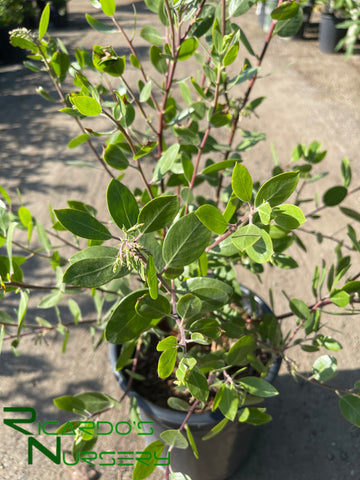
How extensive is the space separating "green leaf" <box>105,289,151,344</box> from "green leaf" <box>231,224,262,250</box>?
0.15m

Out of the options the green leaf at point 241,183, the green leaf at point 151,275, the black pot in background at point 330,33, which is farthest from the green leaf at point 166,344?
the black pot in background at point 330,33

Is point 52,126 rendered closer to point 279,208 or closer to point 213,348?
point 213,348

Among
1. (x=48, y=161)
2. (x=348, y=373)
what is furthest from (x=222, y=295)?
(x=48, y=161)

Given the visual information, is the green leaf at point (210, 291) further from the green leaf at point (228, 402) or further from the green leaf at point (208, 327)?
the green leaf at point (228, 402)

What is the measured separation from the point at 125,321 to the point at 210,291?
0.13 metres

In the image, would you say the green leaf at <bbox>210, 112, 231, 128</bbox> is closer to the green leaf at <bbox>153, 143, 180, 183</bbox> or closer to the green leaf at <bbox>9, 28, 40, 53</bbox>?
the green leaf at <bbox>153, 143, 180, 183</bbox>

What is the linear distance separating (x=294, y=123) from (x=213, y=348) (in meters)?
2.62

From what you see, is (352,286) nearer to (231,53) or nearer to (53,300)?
(231,53)

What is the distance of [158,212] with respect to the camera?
19.4 inches

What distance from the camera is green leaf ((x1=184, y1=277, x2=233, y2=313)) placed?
60 cm

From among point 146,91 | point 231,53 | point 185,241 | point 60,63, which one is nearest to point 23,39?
point 60,63

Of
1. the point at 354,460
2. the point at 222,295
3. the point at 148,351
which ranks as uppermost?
the point at 222,295

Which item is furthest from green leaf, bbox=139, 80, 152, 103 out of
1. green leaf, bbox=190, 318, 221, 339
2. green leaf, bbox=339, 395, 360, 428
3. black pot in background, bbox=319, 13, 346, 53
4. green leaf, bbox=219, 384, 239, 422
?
black pot in background, bbox=319, 13, 346, 53

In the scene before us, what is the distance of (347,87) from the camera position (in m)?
3.83
